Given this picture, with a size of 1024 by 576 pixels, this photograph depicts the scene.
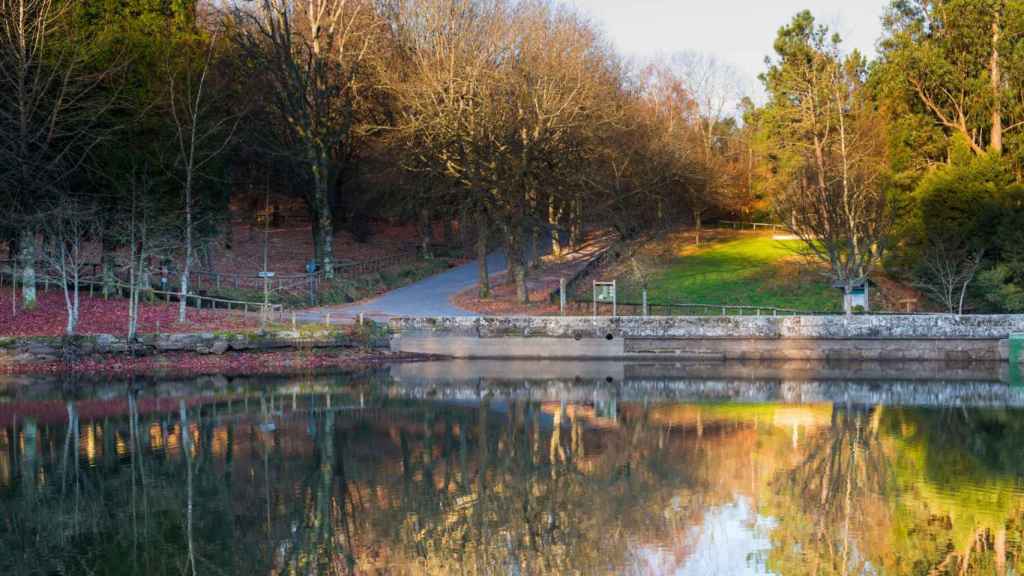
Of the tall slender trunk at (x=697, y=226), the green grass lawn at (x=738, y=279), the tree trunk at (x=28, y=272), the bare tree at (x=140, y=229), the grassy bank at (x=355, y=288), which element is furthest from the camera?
the tall slender trunk at (x=697, y=226)

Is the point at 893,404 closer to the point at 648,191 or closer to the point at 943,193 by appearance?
the point at 943,193

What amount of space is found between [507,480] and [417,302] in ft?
93.4

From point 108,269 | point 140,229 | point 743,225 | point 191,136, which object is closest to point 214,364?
point 140,229

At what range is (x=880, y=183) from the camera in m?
46.0

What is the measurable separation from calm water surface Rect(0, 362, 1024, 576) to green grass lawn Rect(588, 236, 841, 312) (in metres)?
17.0

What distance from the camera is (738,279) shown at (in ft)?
167

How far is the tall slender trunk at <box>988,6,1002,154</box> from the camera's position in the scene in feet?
141

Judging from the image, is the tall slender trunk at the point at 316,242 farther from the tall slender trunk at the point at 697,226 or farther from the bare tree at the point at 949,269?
the bare tree at the point at 949,269

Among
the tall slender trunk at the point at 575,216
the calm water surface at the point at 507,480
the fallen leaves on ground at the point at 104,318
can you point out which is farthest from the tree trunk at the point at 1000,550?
the tall slender trunk at the point at 575,216

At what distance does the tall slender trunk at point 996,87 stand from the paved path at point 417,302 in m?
22.0

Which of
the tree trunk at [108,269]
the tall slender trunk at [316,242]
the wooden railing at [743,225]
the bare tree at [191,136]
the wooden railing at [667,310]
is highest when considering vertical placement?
the bare tree at [191,136]

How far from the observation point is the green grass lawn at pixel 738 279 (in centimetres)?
4678

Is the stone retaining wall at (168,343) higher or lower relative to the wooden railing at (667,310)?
lower

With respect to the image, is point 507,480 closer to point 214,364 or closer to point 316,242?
point 214,364
